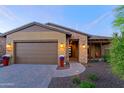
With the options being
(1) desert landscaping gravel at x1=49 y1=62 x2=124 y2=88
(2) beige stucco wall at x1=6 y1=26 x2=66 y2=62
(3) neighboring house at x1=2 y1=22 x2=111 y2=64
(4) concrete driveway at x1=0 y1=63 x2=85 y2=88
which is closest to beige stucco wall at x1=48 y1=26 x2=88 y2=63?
(3) neighboring house at x1=2 y1=22 x2=111 y2=64

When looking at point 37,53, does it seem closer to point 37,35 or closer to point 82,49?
point 37,35

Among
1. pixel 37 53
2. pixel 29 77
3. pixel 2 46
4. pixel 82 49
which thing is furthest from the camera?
pixel 82 49

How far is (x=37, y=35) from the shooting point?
1552 centimetres

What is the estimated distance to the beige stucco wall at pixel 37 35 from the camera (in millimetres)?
15398

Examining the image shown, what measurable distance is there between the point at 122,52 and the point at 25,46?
484 inches

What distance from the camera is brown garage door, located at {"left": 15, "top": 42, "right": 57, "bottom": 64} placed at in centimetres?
1538

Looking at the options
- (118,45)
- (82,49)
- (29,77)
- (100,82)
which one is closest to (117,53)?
(118,45)

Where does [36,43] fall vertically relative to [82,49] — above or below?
above

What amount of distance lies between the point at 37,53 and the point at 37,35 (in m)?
1.51

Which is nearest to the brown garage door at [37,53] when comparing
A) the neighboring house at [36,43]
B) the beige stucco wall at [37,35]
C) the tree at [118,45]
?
the neighboring house at [36,43]

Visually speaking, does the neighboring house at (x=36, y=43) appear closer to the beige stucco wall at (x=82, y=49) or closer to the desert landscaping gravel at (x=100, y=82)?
the beige stucco wall at (x=82, y=49)
